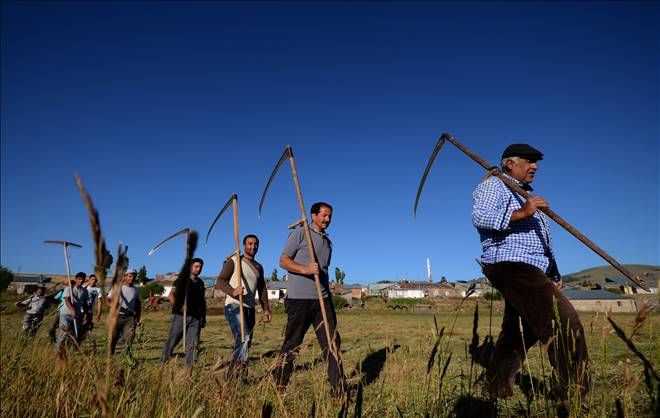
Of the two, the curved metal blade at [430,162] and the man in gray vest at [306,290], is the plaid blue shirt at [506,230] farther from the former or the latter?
the man in gray vest at [306,290]

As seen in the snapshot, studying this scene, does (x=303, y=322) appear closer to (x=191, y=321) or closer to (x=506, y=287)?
(x=506, y=287)

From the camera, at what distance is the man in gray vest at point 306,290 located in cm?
380

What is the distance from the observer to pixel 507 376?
3.23 metres

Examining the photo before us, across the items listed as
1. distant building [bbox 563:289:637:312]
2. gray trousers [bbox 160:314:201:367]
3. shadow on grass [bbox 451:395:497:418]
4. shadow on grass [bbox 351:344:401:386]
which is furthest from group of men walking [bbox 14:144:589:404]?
distant building [bbox 563:289:637:312]

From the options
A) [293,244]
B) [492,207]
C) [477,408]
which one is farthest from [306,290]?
[492,207]

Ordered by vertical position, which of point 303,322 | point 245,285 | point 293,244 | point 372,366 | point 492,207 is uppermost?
point 492,207

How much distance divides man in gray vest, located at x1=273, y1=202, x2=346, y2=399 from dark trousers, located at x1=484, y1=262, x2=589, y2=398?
4.91ft

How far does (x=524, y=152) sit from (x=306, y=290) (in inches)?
99.0

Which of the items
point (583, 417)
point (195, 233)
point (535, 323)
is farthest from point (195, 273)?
point (195, 233)

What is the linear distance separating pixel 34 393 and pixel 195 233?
2.85m

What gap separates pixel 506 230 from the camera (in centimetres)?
322

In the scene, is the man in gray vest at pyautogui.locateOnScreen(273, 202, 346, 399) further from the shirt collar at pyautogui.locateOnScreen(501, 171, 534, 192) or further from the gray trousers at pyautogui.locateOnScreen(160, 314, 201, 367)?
the shirt collar at pyautogui.locateOnScreen(501, 171, 534, 192)

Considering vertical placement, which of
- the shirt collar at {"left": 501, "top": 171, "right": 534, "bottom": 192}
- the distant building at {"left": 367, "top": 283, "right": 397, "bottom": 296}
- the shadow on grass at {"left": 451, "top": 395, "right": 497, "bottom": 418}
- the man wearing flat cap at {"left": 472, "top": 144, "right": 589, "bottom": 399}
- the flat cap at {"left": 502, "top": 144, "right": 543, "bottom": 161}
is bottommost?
the distant building at {"left": 367, "top": 283, "right": 397, "bottom": 296}

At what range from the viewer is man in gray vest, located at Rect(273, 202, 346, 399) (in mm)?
3803
